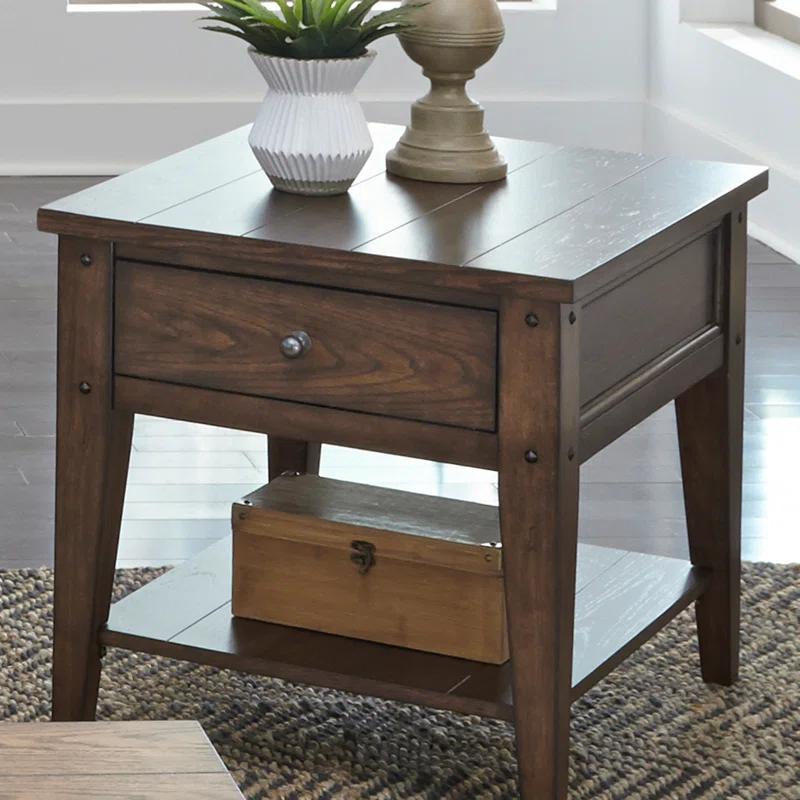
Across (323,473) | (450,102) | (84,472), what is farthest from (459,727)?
(323,473)

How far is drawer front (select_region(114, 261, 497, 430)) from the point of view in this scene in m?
1.67

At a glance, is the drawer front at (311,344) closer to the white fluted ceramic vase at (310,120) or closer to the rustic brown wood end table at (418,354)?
the rustic brown wood end table at (418,354)

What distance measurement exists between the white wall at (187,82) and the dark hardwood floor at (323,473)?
1.49m

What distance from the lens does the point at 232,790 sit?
3.94 ft

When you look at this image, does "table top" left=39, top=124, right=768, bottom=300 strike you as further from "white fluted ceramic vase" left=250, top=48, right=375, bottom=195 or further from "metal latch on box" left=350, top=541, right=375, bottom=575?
"metal latch on box" left=350, top=541, right=375, bottom=575

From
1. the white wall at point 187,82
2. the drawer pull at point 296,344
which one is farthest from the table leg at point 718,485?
the white wall at point 187,82

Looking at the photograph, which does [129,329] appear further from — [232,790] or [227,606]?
[232,790]

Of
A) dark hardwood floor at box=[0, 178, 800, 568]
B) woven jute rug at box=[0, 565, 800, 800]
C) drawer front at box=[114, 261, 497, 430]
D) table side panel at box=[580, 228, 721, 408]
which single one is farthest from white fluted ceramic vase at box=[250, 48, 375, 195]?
dark hardwood floor at box=[0, 178, 800, 568]

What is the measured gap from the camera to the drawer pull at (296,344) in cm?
172

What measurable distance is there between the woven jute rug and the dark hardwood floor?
0.39m

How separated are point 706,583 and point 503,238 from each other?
A: 0.58 meters

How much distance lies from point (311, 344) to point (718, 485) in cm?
60

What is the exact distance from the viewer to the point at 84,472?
1879 millimetres

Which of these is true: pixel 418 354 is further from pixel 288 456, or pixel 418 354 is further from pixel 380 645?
pixel 288 456
